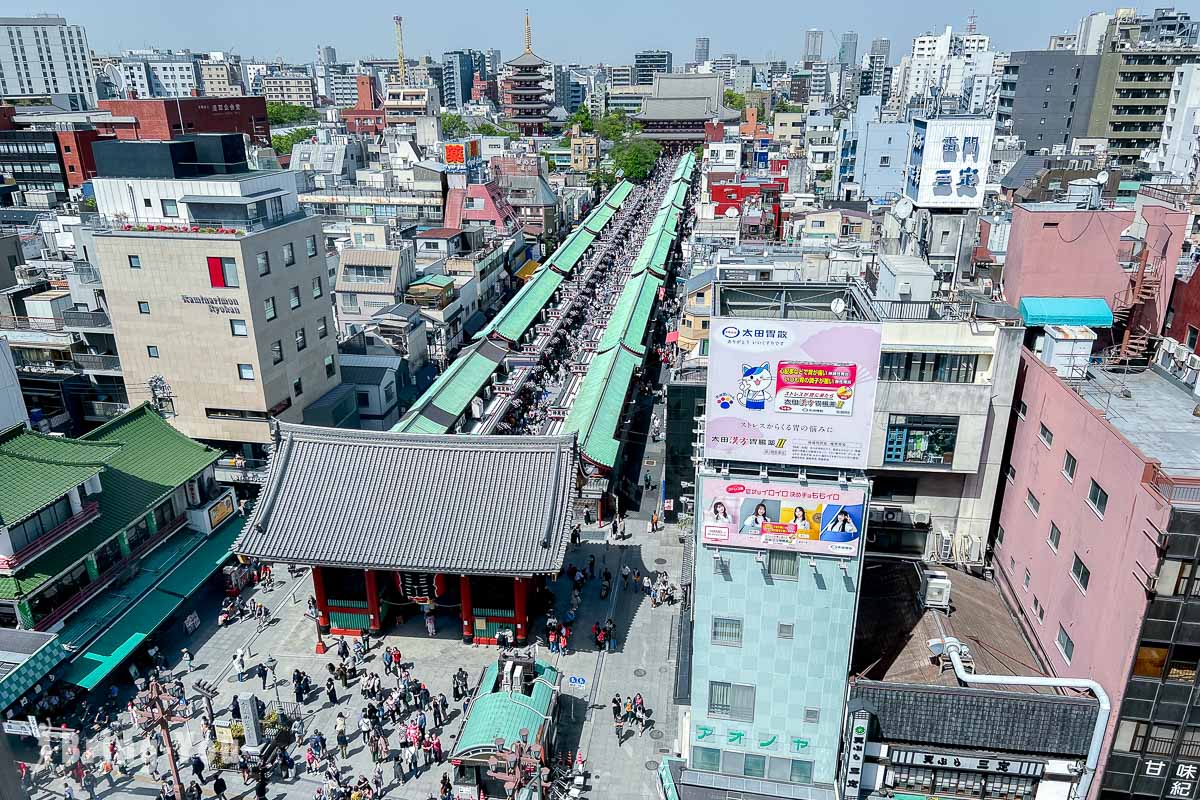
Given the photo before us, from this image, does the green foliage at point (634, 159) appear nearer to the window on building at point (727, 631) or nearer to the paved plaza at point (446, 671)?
the paved plaza at point (446, 671)

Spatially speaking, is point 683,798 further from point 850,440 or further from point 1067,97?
point 1067,97

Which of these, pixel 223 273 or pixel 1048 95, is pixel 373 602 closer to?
pixel 223 273

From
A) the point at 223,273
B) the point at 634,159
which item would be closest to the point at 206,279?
the point at 223,273

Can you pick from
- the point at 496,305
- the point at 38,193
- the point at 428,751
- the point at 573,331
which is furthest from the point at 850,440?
the point at 38,193

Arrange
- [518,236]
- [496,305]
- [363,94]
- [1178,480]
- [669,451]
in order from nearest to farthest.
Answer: [1178,480]
[669,451]
[496,305]
[518,236]
[363,94]

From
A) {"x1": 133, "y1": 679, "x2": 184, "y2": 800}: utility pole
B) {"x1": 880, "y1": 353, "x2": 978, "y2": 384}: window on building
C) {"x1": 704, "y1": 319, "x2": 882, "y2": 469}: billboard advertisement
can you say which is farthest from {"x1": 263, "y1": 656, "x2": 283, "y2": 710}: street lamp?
{"x1": 880, "y1": 353, "x2": 978, "y2": 384}: window on building

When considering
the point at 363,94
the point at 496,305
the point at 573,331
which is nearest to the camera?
the point at 573,331

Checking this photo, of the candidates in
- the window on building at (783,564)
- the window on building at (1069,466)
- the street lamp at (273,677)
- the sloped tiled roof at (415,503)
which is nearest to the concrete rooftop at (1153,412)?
the window on building at (1069,466)
